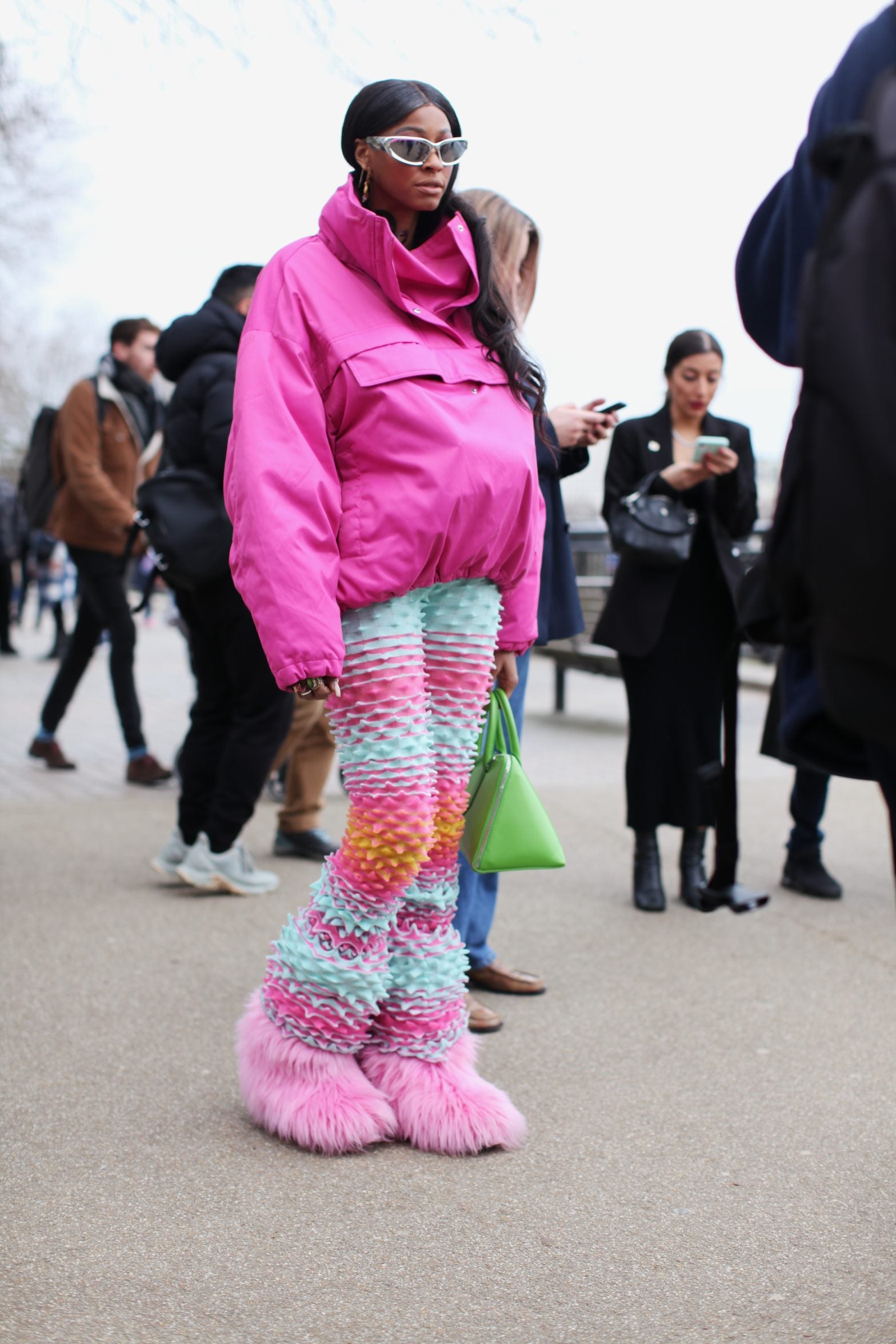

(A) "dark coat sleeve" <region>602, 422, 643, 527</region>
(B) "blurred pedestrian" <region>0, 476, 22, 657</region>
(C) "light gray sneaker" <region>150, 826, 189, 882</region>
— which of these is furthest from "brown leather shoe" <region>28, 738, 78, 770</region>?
(B) "blurred pedestrian" <region>0, 476, 22, 657</region>

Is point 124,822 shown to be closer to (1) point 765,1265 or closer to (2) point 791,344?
(1) point 765,1265

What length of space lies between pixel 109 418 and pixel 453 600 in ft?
16.1

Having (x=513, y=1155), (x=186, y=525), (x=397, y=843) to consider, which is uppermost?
(x=186, y=525)

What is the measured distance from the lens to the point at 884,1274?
8.12 feet

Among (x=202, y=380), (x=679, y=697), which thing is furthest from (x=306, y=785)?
(x=202, y=380)

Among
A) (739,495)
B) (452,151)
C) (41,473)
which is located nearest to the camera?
(452,151)

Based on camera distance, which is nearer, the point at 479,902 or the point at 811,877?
the point at 479,902

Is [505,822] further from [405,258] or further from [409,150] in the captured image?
[409,150]

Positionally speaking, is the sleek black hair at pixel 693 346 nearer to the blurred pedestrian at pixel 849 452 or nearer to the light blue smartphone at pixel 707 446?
the light blue smartphone at pixel 707 446

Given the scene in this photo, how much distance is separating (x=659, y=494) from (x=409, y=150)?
7.97ft

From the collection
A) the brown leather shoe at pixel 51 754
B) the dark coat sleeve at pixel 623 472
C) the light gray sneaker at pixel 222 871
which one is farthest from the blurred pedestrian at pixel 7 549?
the dark coat sleeve at pixel 623 472

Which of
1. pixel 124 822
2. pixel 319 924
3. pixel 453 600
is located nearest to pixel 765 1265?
pixel 319 924

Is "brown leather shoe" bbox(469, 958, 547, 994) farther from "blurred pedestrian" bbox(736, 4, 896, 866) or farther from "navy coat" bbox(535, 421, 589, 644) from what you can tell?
"blurred pedestrian" bbox(736, 4, 896, 866)

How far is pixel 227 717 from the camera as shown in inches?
203
